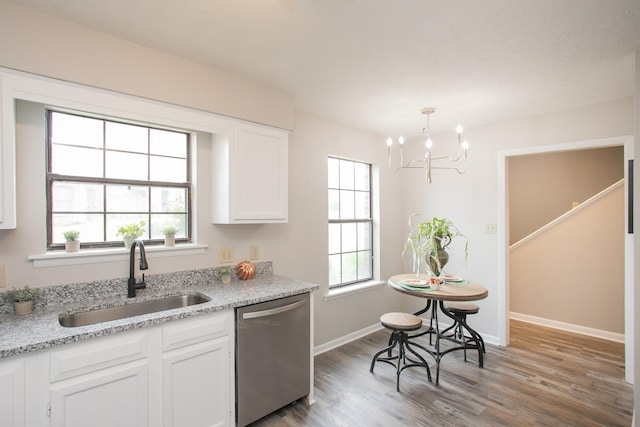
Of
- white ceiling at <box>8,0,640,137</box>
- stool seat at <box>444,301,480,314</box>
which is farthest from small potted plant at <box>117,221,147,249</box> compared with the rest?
stool seat at <box>444,301,480,314</box>

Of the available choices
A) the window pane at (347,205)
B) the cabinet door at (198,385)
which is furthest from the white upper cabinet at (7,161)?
the window pane at (347,205)

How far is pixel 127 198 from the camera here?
2.23 metres

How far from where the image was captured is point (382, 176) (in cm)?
419

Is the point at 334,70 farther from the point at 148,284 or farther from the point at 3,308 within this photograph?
the point at 3,308

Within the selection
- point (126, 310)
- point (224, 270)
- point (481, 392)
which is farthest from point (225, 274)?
point (481, 392)

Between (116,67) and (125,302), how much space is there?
1.43 m

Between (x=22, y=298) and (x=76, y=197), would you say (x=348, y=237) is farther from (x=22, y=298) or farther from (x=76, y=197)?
(x=22, y=298)

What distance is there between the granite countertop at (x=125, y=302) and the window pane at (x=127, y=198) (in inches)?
21.8

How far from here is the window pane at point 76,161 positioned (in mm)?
1951

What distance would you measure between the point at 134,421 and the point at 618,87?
4.11 m

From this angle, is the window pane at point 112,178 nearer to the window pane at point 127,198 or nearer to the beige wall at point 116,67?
the window pane at point 127,198

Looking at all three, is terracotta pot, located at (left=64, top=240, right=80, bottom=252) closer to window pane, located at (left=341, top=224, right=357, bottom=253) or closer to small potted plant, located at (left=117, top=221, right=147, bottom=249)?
small potted plant, located at (left=117, top=221, right=147, bottom=249)

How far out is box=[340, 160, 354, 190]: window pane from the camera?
385 centimetres

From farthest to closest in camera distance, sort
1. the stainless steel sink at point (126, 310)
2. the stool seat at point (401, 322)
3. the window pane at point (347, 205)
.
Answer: the window pane at point (347, 205) → the stool seat at point (401, 322) → the stainless steel sink at point (126, 310)
